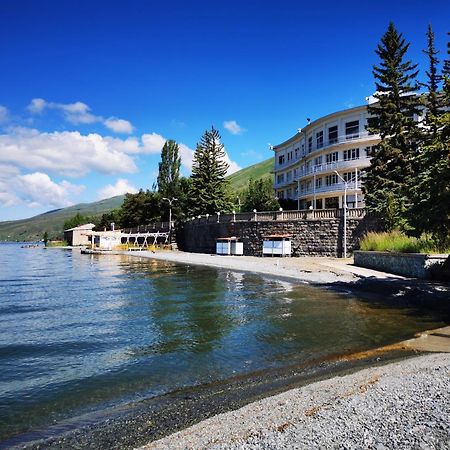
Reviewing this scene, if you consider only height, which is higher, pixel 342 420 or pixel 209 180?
pixel 209 180

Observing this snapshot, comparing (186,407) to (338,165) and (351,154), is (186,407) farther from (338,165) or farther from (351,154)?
(351,154)

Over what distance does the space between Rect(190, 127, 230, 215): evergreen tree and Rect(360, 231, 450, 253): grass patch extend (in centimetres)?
3304

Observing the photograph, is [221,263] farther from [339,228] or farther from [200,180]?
[200,180]

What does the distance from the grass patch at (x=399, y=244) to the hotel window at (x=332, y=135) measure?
2221 centimetres

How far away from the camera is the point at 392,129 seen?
33281 millimetres

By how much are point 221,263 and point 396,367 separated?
2644 cm

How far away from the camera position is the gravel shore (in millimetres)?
4461

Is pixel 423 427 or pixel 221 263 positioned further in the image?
pixel 221 263

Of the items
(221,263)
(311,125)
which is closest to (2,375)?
(221,263)

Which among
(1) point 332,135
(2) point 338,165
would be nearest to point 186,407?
(2) point 338,165

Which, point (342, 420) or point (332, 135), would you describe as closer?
point (342, 420)

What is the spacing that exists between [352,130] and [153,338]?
40679 mm

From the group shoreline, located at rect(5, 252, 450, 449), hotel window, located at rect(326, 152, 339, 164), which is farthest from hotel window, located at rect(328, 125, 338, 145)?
shoreline, located at rect(5, 252, 450, 449)

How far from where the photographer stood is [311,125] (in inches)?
2008
